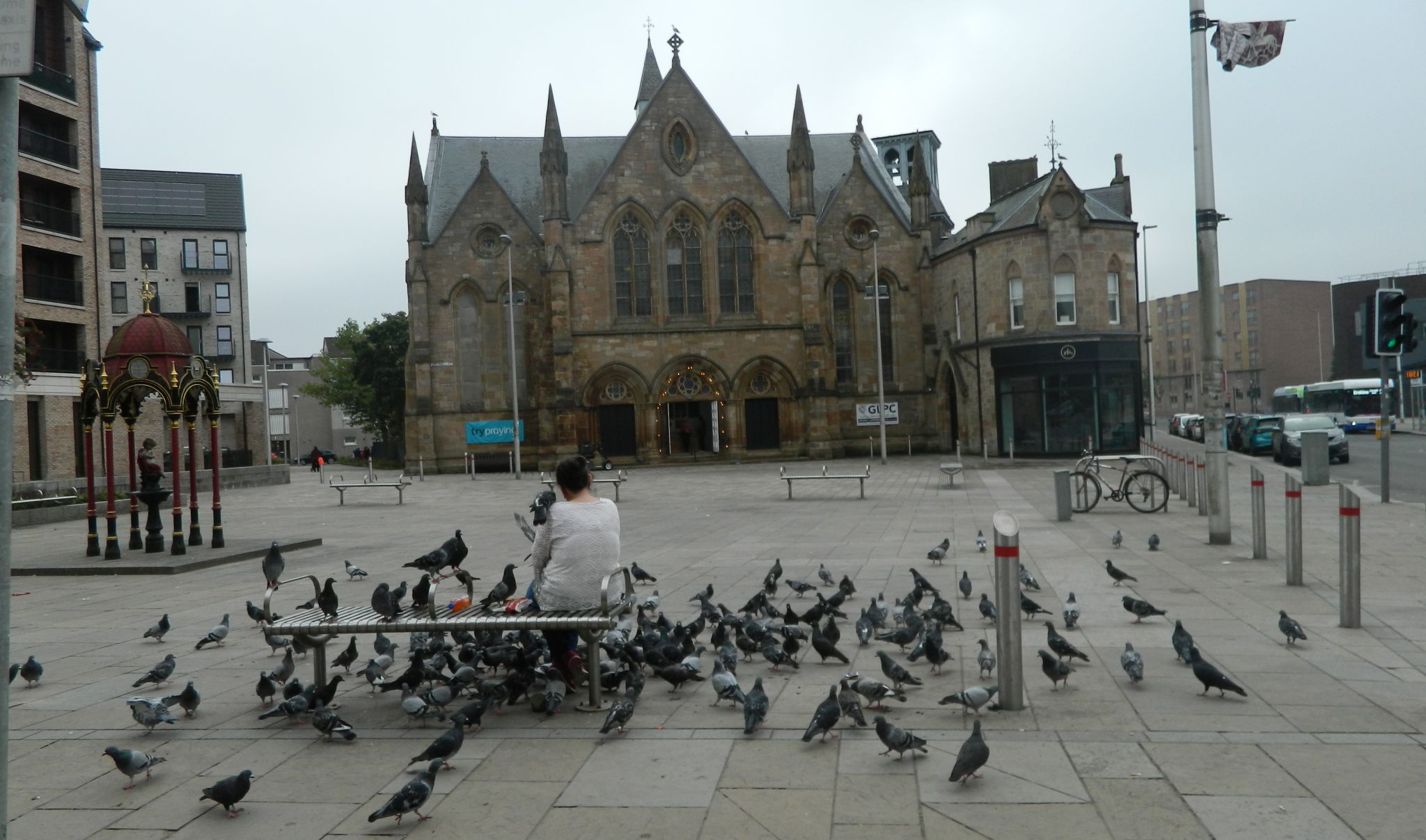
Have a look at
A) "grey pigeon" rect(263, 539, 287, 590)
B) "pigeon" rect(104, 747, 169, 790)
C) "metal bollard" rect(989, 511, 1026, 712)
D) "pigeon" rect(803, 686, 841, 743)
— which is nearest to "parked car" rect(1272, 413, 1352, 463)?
"metal bollard" rect(989, 511, 1026, 712)

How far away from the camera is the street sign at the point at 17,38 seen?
10.1ft

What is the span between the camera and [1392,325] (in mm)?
17453

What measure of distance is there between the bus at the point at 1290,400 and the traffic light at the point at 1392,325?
54.2 metres

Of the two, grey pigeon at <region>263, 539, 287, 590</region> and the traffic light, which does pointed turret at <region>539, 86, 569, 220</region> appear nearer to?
the traffic light

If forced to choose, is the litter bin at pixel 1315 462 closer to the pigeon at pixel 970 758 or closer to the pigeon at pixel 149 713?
the pigeon at pixel 970 758

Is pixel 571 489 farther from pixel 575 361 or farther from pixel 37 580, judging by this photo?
pixel 575 361

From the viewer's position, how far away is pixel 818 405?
44.7 metres

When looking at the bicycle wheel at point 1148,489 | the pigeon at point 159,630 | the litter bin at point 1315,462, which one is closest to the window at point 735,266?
the litter bin at point 1315,462

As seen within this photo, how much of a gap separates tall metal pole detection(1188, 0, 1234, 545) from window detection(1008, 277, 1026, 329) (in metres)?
25.2

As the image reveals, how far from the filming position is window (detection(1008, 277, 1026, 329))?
38.8m

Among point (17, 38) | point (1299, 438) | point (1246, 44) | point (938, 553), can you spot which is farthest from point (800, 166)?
point (17, 38)

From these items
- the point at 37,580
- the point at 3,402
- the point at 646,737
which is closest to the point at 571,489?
the point at 646,737

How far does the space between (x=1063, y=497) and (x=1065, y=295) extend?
22.9 meters

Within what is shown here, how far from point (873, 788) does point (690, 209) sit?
1657 inches
